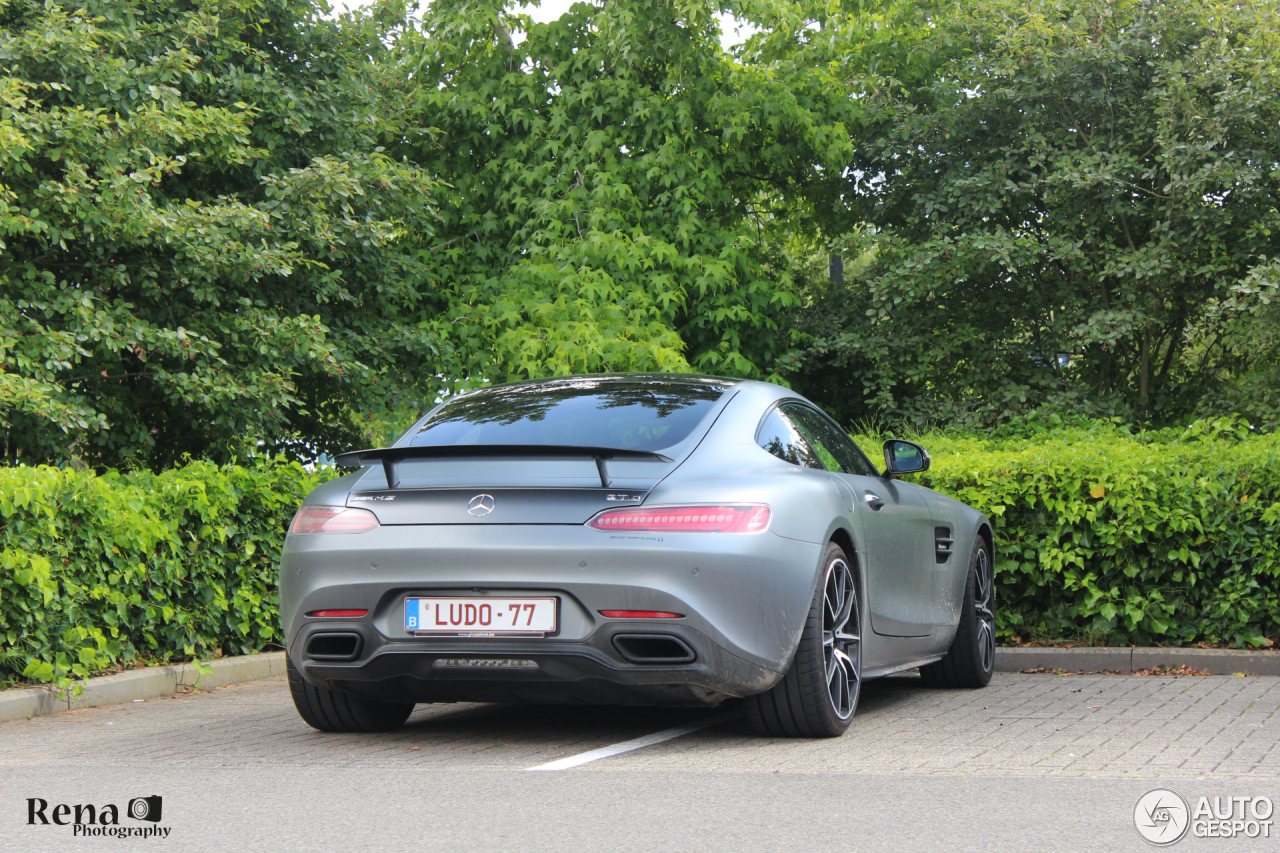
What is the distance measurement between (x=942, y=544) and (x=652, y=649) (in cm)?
279

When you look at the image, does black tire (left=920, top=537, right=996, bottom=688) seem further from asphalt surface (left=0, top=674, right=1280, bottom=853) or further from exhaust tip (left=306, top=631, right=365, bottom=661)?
exhaust tip (left=306, top=631, right=365, bottom=661)

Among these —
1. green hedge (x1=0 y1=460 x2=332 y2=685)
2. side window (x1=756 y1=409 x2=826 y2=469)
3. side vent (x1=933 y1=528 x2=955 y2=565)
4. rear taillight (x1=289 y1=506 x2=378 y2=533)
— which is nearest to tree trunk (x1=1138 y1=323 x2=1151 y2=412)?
side vent (x1=933 y1=528 x2=955 y2=565)

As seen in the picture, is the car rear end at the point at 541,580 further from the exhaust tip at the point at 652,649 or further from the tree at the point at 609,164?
the tree at the point at 609,164

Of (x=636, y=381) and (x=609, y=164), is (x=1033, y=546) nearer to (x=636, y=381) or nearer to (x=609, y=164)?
(x=636, y=381)

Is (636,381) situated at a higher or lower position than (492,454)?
higher

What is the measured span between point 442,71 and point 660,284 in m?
4.67

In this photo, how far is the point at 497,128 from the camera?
1698 centimetres

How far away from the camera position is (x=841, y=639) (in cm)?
584

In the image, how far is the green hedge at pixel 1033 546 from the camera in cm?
770

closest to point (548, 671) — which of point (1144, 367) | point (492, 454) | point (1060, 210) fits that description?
point (492, 454)

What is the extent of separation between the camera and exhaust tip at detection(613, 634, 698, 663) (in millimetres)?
5031

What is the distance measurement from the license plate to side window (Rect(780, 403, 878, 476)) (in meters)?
1.78

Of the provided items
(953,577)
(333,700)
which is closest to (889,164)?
(953,577)

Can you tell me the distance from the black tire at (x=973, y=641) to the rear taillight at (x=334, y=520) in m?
3.64
